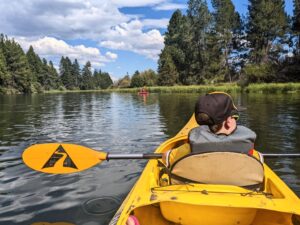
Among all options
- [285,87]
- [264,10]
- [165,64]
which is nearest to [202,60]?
[165,64]

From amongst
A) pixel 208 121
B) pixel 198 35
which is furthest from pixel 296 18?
pixel 208 121

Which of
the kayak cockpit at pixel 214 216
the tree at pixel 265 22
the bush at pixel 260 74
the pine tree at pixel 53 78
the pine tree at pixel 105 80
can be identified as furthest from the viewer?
the pine tree at pixel 105 80

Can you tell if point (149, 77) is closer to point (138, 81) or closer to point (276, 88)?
point (138, 81)

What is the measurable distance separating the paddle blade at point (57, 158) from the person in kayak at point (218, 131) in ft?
7.89

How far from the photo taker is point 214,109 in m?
3.60

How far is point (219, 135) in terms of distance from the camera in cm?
374

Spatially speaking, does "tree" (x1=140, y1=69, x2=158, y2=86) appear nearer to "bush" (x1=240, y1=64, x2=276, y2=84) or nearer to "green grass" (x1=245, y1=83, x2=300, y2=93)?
"bush" (x1=240, y1=64, x2=276, y2=84)

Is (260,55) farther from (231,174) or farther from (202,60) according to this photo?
(231,174)

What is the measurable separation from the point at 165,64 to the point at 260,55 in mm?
19930

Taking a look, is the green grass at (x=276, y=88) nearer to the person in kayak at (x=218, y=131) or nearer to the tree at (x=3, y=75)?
the person in kayak at (x=218, y=131)

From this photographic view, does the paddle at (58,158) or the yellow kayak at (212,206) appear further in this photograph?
the paddle at (58,158)

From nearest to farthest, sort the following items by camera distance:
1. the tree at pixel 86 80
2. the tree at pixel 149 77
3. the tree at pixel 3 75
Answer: the tree at pixel 3 75
the tree at pixel 149 77
the tree at pixel 86 80

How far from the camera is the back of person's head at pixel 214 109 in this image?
142 inches

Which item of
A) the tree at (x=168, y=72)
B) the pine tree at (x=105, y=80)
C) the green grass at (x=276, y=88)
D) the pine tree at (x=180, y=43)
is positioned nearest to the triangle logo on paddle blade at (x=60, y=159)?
the green grass at (x=276, y=88)
